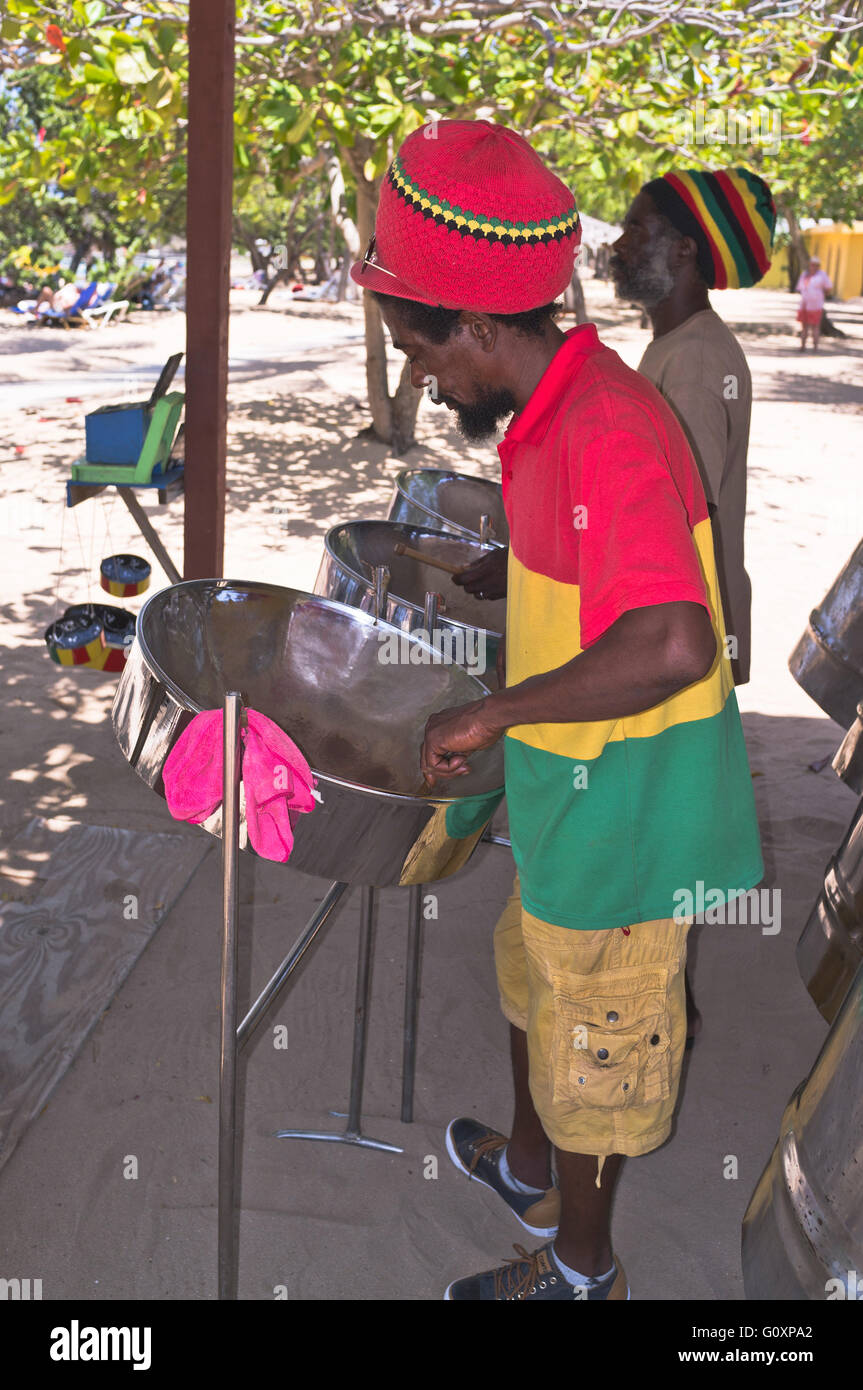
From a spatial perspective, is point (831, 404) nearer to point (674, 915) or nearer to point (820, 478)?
point (820, 478)

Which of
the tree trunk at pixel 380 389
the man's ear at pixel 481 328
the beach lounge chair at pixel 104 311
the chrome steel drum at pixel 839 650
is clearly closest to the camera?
the man's ear at pixel 481 328

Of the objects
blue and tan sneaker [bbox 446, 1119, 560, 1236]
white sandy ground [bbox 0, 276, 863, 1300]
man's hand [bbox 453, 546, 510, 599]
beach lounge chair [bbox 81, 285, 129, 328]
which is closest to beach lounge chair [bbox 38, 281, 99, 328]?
beach lounge chair [bbox 81, 285, 129, 328]

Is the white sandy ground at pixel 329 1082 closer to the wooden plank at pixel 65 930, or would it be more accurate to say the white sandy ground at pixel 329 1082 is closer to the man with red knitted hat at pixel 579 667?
the wooden plank at pixel 65 930

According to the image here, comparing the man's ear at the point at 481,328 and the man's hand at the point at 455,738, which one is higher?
the man's ear at the point at 481,328

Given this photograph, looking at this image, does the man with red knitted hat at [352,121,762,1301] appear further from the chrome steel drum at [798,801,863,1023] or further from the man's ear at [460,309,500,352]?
the chrome steel drum at [798,801,863,1023]

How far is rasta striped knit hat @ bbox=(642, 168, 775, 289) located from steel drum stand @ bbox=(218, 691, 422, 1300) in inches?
42.6

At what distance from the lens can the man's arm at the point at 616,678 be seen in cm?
99

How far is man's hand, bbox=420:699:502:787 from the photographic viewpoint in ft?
3.70

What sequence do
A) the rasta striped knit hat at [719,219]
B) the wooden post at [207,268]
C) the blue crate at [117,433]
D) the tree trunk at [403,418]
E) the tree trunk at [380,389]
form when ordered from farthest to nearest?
1. the tree trunk at [403,418]
2. the tree trunk at [380,389]
3. the blue crate at [117,433]
4. the wooden post at [207,268]
5. the rasta striped knit hat at [719,219]

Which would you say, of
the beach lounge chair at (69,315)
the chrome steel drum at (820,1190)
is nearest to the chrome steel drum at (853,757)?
the chrome steel drum at (820,1190)

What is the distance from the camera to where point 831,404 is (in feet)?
32.0

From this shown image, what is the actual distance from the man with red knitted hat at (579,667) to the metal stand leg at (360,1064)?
0.40 metres
